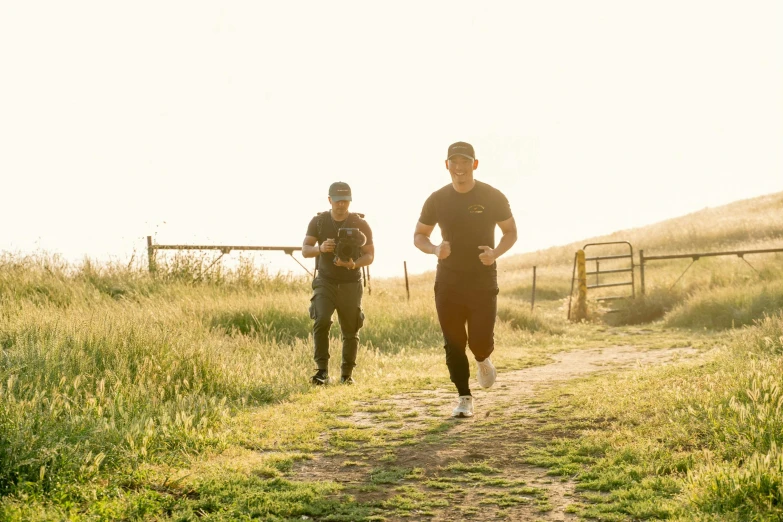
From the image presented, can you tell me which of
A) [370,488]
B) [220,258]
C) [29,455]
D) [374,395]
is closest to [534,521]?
[370,488]

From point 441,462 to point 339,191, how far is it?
432 centimetres

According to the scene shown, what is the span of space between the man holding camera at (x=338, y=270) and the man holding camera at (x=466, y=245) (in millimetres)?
2014

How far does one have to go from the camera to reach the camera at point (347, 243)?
8.93 m

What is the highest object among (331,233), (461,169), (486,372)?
(461,169)

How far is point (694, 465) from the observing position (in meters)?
4.94

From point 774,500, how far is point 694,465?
2.96 feet

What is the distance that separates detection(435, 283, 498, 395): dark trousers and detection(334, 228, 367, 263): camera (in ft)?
6.75

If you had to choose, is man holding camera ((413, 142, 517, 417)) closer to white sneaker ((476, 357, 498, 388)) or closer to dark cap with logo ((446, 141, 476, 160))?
dark cap with logo ((446, 141, 476, 160))

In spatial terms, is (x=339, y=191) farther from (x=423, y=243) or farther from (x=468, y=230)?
(x=468, y=230)

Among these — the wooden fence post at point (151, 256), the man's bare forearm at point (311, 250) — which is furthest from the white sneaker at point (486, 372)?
the wooden fence post at point (151, 256)

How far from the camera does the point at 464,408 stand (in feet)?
24.0

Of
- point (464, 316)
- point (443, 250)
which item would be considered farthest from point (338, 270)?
point (443, 250)

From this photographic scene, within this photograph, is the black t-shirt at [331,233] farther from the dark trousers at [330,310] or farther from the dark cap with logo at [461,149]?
the dark cap with logo at [461,149]

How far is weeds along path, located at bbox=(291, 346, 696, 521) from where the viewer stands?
455 cm
